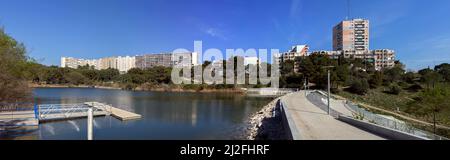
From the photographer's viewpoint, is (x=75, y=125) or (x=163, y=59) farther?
(x=163, y=59)

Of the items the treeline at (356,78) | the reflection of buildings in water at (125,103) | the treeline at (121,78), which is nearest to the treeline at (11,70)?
the reflection of buildings in water at (125,103)

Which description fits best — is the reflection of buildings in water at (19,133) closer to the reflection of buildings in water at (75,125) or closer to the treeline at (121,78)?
the reflection of buildings in water at (75,125)

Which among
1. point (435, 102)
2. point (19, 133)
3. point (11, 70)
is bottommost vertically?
point (19, 133)

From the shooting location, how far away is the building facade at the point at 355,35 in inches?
3984

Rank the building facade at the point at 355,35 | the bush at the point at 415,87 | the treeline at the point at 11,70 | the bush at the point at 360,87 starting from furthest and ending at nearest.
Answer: the building facade at the point at 355,35
the bush at the point at 415,87
the bush at the point at 360,87
the treeline at the point at 11,70

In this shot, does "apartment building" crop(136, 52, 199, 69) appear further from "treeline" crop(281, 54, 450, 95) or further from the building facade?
the building facade

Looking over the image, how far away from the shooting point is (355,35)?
101 metres

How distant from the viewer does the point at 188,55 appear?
109m

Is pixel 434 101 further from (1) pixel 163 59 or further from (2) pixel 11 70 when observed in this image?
(1) pixel 163 59

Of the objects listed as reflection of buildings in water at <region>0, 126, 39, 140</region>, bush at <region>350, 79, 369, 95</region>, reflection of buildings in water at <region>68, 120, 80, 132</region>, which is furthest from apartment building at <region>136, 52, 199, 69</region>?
reflection of buildings in water at <region>0, 126, 39, 140</region>

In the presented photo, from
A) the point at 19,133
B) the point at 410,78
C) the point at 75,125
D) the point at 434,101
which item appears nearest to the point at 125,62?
the point at 75,125

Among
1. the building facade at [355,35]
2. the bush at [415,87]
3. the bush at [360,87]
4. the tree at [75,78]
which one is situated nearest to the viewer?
the bush at [360,87]
